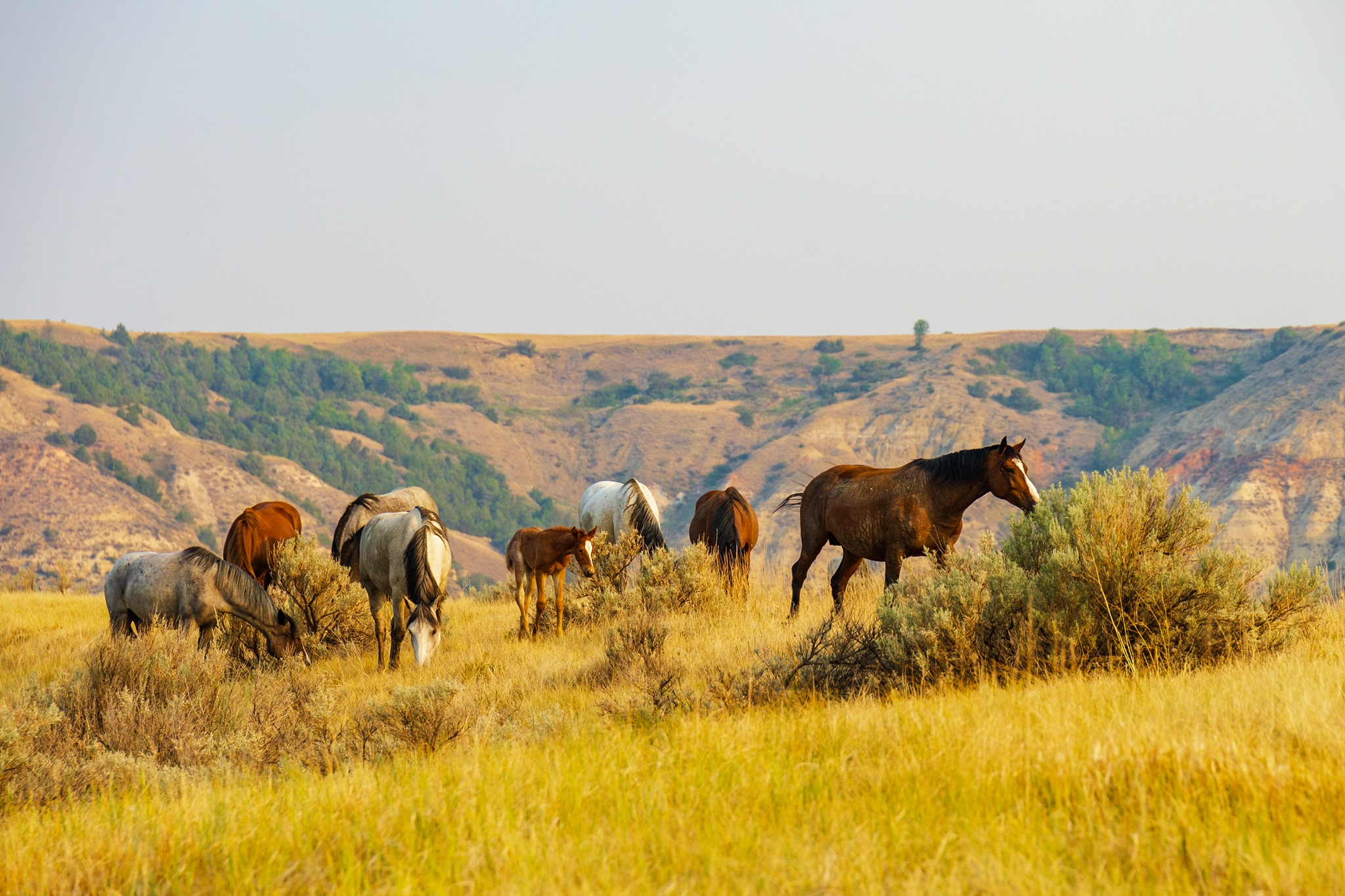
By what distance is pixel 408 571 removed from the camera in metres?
10.5

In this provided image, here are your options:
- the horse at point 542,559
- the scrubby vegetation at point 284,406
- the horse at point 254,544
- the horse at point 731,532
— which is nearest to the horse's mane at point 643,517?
the horse at point 731,532

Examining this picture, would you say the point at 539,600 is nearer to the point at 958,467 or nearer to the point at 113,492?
the point at 958,467

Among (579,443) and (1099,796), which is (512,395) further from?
(1099,796)

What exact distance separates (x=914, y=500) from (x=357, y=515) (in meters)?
7.16

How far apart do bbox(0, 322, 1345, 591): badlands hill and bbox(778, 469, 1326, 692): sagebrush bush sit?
6421 centimetres

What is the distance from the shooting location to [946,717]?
4.75 m

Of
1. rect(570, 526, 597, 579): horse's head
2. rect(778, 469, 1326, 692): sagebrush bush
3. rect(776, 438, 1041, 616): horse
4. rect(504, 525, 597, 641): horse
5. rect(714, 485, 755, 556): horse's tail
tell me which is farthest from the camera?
rect(714, 485, 755, 556): horse's tail

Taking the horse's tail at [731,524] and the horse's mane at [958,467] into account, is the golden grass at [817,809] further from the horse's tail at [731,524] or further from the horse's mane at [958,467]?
the horse's tail at [731,524]

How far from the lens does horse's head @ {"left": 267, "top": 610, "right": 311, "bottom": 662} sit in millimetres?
10508

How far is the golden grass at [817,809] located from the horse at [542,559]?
5.68m

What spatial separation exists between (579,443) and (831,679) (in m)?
A: 145

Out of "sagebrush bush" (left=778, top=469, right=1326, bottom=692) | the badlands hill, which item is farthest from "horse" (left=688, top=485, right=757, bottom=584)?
the badlands hill

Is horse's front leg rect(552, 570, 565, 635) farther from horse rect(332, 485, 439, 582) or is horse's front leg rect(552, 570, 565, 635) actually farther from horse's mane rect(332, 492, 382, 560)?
horse's mane rect(332, 492, 382, 560)

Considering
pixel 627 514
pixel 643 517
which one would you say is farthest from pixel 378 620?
pixel 643 517
